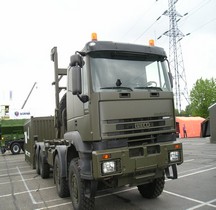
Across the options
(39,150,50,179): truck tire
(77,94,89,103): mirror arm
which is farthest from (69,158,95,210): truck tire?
(39,150,50,179): truck tire

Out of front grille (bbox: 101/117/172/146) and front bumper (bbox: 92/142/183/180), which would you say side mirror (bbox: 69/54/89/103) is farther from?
front bumper (bbox: 92/142/183/180)

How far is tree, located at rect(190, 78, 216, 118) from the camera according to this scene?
52.2 m

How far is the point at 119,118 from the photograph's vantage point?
524 centimetres

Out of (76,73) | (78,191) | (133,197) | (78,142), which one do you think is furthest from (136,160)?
(133,197)

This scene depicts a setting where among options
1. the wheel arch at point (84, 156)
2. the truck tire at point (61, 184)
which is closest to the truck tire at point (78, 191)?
the wheel arch at point (84, 156)

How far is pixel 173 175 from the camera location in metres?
5.95

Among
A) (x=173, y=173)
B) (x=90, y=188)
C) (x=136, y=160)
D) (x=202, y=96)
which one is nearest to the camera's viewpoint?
A: (x=136, y=160)

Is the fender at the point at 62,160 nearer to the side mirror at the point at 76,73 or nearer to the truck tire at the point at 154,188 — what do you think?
the truck tire at the point at 154,188

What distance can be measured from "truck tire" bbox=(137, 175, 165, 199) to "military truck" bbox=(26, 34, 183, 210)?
503 mm

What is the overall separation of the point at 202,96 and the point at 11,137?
37059mm

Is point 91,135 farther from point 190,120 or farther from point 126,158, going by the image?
point 190,120

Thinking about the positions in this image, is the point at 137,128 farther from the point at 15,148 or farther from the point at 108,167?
the point at 15,148

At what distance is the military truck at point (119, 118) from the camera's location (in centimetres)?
513

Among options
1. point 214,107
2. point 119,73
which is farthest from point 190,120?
point 119,73
